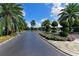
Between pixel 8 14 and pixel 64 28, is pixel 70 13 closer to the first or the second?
pixel 64 28

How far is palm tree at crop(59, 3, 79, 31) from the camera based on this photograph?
3406 cm

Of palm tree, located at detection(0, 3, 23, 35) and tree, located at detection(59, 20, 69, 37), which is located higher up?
palm tree, located at detection(0, 3, 23, 35)

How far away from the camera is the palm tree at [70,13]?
34.1 meters

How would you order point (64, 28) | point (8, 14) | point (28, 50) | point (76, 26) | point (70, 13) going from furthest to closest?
point (76, 26) < point (70, 13) < point (8, 14) < point (64, 28) < point (28, 50)

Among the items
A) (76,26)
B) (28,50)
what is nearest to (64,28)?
(76,26)

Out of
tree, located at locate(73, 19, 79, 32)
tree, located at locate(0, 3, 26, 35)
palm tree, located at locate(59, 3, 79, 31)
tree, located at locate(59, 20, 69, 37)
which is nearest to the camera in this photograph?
tree, located at locate(59, 20, 69, 37)

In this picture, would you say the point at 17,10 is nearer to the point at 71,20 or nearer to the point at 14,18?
the point at 14,18

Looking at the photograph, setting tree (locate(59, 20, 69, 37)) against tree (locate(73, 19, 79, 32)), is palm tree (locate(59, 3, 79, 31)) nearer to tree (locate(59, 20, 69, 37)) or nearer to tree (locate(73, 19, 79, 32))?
tree (locate(73, 19, 79, 32))

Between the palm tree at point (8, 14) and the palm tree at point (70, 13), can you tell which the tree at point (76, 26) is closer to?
the palm tree at point (70, 13)

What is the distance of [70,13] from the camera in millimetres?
34781

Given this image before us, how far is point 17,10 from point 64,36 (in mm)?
8885

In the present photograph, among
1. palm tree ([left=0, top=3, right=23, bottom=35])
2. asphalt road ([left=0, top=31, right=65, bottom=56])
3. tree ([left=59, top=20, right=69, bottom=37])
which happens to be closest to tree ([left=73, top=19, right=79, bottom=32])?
tree ([left=59, top=20, right=69, bottom=37])

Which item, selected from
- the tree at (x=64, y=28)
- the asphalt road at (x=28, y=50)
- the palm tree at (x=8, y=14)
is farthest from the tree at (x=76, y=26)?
the asphalt road at (x=28, y=50)

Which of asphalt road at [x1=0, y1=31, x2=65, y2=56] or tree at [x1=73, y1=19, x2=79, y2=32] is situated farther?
tree at [x1=73, y1=19, x2=79, y2=32]
